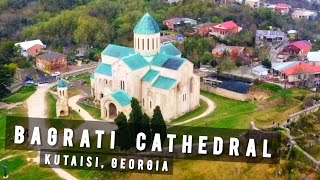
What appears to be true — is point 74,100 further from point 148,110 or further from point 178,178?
point 178,178

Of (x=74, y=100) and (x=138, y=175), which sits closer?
(x=138, y=175)

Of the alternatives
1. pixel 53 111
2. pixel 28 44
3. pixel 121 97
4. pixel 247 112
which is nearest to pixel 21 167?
pixel 53 111

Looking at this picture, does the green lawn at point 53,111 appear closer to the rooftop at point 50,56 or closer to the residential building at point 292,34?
the rooftop at point 50,56

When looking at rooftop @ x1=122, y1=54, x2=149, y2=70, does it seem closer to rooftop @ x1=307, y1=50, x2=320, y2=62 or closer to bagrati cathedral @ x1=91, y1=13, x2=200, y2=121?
bagrati cathedral @ x1=91, y1=13, x2=200, y2=121

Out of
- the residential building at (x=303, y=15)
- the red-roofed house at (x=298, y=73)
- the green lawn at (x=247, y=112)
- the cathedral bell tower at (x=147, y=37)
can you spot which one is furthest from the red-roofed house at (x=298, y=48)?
the residential building at (x=303, y=15)

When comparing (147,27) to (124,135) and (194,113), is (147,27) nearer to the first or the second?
(194,113)

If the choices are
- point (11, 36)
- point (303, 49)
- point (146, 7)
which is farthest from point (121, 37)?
point (303, 49)

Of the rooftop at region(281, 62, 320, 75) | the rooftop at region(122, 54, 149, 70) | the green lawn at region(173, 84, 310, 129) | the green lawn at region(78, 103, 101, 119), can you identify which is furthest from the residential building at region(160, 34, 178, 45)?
the rooftop at region(122, 54, 149, 70)
